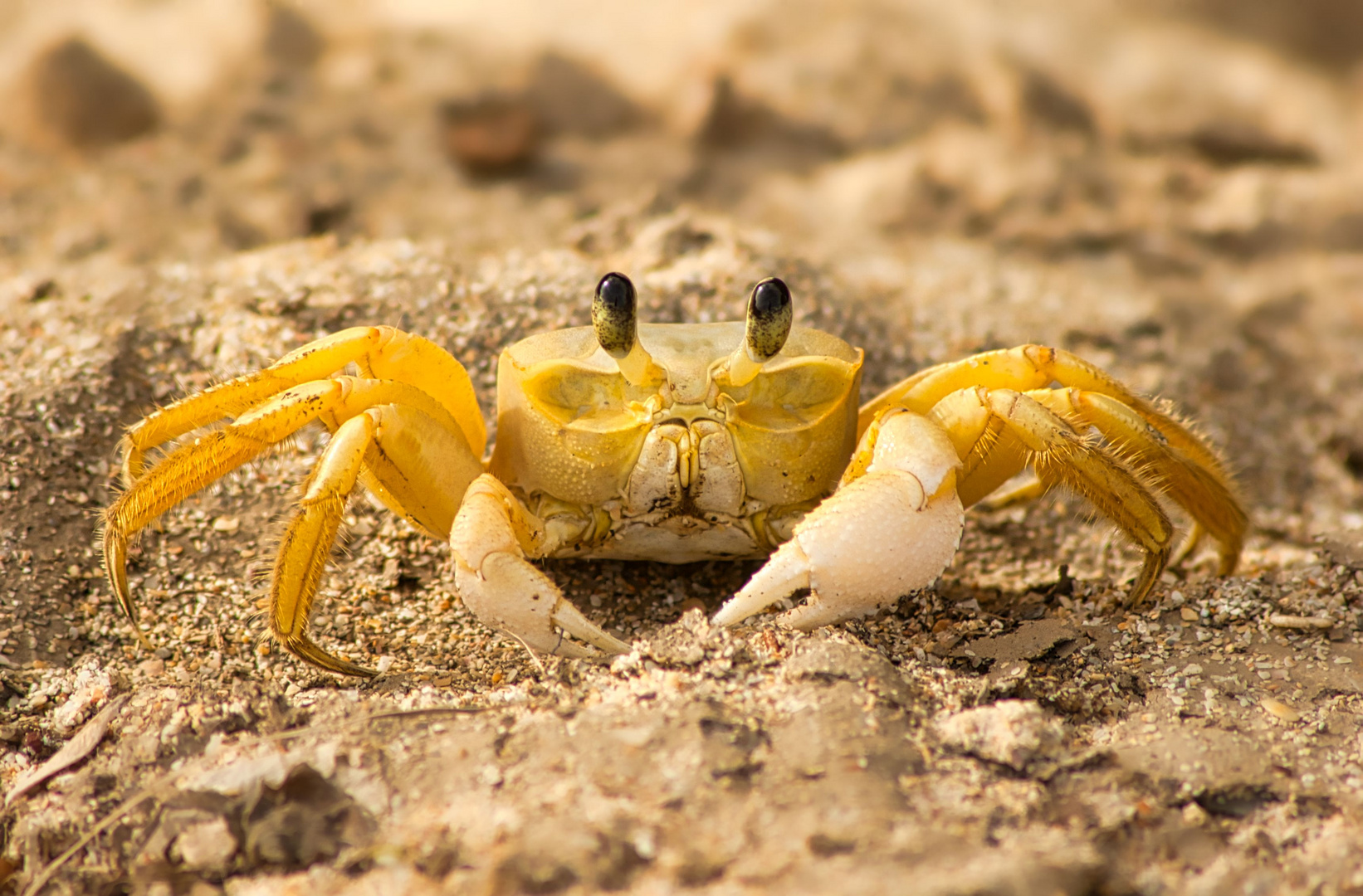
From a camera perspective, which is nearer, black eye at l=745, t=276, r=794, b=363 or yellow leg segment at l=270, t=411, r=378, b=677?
yellow leg segment at l=270, t=411, r=378, b=677

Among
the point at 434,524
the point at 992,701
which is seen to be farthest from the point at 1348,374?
the point at 434,524

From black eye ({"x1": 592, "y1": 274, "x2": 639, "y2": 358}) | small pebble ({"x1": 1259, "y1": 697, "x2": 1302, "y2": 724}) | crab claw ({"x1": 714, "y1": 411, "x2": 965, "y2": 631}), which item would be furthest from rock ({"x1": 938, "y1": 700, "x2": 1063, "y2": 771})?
black eye ({"x1": 592, "y1": 274, "x2": 639, "y2": 358})

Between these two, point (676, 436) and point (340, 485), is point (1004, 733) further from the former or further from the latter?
point (340, 485)

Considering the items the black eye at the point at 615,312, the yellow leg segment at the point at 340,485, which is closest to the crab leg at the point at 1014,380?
the black eye at the point at 615,312

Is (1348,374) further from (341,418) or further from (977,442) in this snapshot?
(341,418)

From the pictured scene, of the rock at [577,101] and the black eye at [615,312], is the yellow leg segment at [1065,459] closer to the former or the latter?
the black eye at [615,312]

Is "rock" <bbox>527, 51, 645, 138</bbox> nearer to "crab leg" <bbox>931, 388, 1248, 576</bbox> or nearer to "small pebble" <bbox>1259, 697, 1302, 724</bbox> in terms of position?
"crab leg" <bbox>931, 388, 1248, 576</bbox>
